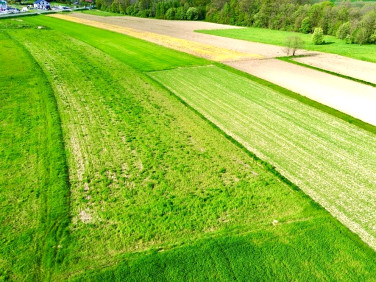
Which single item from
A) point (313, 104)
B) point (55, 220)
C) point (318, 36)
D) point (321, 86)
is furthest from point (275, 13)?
point (55, 220)

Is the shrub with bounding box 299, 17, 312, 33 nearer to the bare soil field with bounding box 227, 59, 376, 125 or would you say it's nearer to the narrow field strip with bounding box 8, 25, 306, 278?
the bare soil field with bounding box 227, 59, 376, 125

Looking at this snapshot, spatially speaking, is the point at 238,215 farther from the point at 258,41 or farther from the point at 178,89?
the point at 258,41

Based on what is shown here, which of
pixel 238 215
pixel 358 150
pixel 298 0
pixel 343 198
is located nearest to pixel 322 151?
pixel 358 150

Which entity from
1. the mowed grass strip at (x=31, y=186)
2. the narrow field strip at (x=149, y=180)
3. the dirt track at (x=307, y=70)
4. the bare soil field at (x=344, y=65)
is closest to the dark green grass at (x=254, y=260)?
the narrow field strip at (x=149, y=180)

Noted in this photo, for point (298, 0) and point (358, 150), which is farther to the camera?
point (298, 0)

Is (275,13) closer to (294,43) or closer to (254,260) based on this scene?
(294,43)

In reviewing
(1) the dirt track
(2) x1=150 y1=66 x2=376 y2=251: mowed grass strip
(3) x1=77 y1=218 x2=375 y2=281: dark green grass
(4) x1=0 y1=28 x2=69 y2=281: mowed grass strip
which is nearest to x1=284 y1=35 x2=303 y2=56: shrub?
(1) the dirt track

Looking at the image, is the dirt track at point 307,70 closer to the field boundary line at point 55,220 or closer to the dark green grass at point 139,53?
the dark green grass at point 139,53

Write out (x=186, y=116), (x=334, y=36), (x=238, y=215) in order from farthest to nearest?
(x=334, y=36), (x=186, y=116), (x=238, y=215)
